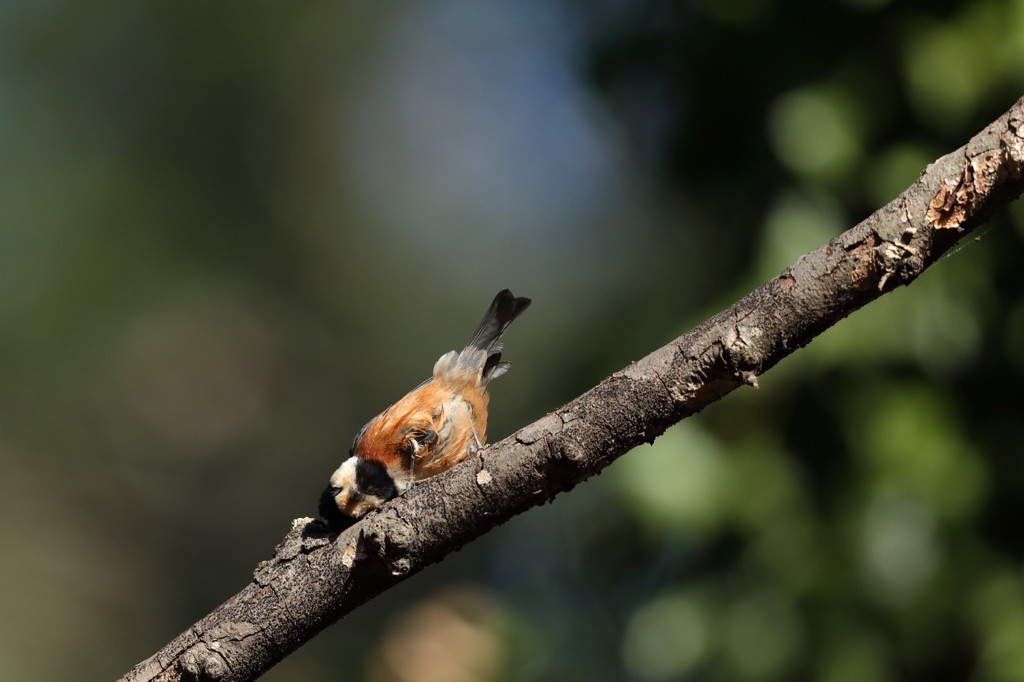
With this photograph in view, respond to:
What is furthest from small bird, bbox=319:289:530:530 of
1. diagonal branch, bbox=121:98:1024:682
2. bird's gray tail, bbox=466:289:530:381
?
diagonal branch, bbox=121:98:1024:682

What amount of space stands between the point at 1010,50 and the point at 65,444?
27.4ft

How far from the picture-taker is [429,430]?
138 inches

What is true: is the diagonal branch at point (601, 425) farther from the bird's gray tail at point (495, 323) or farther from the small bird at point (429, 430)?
the bird's gray tail at point (495, 323)

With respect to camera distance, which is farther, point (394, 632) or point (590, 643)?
point (394, 632)

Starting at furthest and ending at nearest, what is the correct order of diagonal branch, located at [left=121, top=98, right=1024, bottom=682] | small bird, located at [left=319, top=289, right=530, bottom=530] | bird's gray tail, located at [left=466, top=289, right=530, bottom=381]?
bird's gray tail, located at [left=466, top=289, right=530, bottom=381] → small bird, located at [left=319, top=289, right=530, bottom=530] → diagonal branch, located at [left=121, top=98, right=1024, bottom=682]

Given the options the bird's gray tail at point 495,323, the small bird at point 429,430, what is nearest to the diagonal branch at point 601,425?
the small bird at point 429,430

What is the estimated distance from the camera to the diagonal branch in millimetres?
1557

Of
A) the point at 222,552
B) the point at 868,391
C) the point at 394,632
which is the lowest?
the point at 868,391

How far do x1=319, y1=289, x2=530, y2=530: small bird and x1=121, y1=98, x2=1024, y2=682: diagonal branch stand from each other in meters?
1.11

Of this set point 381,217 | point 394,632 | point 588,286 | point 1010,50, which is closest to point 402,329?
point 381,217

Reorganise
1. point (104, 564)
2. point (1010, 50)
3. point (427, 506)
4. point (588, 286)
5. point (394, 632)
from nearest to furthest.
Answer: point (427, 506)
point (1010, 50)
point (394, 632)
point (588, 286)
point (104, 564)

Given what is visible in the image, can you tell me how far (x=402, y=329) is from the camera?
8273 millimetres

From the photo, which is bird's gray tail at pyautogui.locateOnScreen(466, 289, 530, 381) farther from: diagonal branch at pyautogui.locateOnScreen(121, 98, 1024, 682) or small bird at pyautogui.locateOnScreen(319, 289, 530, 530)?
diagonal branch at pyautogui.locateOnScreen(121, 98, 1024, 682)

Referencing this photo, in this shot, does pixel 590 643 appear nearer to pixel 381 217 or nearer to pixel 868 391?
pixel 868 391
